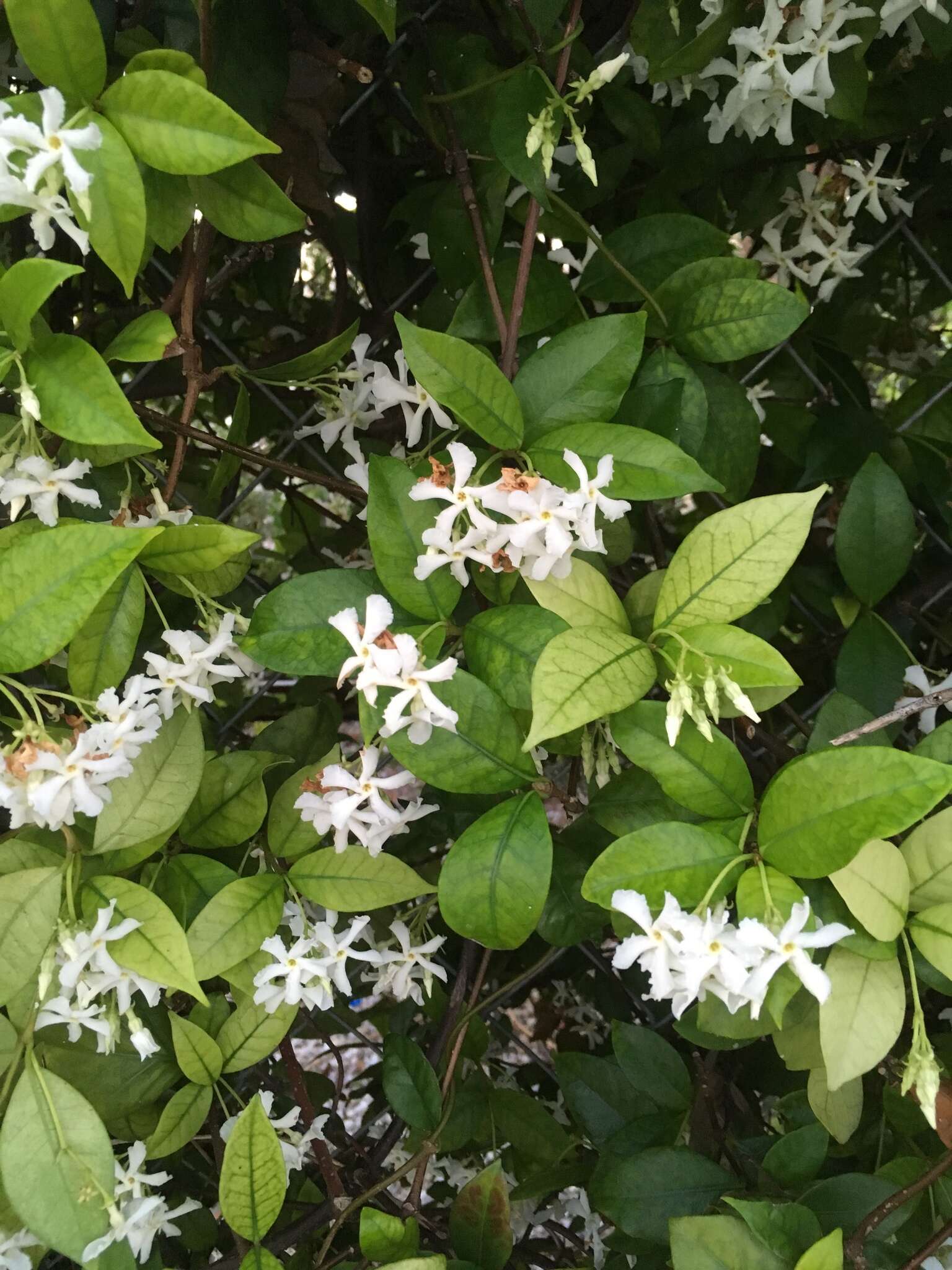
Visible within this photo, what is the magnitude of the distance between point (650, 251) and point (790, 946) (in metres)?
0.54

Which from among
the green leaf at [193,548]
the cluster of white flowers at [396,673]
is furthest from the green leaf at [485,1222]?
the green leaf at [193,548]

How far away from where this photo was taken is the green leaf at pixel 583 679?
0.54 m

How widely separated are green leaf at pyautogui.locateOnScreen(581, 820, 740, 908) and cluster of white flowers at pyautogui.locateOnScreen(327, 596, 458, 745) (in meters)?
0.12

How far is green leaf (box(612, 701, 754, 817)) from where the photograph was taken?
597 millimetres

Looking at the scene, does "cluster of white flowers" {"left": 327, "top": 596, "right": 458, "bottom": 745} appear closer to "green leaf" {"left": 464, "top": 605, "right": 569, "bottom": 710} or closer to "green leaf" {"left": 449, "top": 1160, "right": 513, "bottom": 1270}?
"green leaf" {"left": 464, "top": 605, "right": 569, "bottom": 710}

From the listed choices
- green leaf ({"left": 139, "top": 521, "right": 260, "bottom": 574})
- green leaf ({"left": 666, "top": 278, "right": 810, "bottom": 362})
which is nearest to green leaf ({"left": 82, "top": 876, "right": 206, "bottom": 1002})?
green leaf ({"left": 139, "top": 521, "right": 260, "bottom": 574})

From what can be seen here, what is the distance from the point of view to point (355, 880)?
71cm

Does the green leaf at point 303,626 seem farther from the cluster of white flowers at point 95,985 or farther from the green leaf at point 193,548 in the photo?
the cluster of white flowers at point 95,985

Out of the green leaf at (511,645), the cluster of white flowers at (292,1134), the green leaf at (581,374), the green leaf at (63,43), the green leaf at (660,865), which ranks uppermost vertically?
the green leaf at (63,43)

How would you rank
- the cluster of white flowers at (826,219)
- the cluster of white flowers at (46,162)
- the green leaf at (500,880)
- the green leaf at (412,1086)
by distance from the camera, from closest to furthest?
the cluster of white flowers at (46,162) < the green leaf at (500,880) < the green leaf at (412,1086) < the cluster of white flowers at (826,219)

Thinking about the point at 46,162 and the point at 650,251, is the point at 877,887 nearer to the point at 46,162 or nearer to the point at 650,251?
the point at 650,251

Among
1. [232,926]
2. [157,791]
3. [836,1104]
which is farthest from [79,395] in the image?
[836,1104]

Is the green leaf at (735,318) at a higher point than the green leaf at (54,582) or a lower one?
higher

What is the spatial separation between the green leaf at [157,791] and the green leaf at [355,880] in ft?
0.36
